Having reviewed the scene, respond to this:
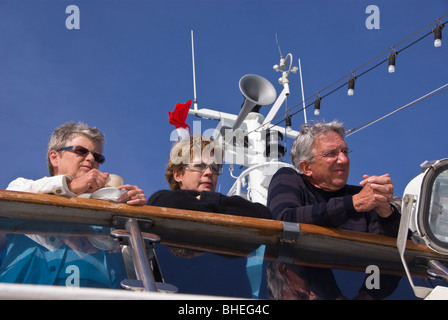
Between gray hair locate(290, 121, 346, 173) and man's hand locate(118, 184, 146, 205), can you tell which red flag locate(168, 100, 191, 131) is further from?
man's hand locate(118, 184, 146, 205)

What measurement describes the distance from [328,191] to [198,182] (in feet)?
2.13

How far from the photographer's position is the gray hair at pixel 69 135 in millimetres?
2145

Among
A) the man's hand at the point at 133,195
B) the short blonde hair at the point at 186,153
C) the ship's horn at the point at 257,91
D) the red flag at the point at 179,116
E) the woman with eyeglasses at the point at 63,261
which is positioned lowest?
the woman with eyeglasses at the point at 63,261

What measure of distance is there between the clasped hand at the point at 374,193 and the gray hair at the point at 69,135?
4.11 ft

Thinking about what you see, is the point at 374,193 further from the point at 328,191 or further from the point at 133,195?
the point at 133,195

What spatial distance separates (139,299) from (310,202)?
4.97 feet

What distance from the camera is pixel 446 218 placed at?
1183 mm

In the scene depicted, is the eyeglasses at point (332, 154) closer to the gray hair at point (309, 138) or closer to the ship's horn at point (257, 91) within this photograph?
the gray hair at point (309, 138)

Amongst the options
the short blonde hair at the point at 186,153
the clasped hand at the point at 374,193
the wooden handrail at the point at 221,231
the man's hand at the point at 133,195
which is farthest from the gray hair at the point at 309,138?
the man's hand at the point at 133,195

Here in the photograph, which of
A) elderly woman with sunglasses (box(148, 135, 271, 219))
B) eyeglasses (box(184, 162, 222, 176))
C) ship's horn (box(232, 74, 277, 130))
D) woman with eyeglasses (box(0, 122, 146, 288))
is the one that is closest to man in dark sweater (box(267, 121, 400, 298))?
elderly woman with sunglasses (box(148, 135, 271, 219))

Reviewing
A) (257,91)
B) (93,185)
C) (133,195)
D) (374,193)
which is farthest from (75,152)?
(257,91)

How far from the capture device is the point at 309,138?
2359 millimetres

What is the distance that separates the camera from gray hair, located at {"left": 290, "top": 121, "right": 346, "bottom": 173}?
233 centimetres
